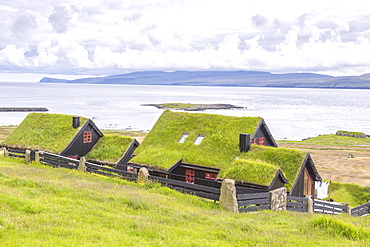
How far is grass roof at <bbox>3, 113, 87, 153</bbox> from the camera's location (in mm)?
36625

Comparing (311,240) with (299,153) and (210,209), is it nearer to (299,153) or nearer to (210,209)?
(210,209)

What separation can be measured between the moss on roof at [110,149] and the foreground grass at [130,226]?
20.5 m

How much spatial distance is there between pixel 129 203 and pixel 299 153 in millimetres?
16409

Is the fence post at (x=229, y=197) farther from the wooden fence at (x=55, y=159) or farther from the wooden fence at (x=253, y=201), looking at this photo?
the wooden fence at (x=55, y=159)

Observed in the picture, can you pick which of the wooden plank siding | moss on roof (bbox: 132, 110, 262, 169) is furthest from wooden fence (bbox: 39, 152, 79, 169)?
moss on roof (bbox: 132, 110, 262, 169)

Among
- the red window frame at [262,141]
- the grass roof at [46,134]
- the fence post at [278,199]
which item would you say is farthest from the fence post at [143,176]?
the grass roof at [46,134]

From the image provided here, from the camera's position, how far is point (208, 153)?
28.1 meters

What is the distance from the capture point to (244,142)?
1083 inches

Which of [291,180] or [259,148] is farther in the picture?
[259,148]

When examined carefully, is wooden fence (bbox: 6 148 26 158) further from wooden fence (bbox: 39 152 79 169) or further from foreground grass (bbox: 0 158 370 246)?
foreground grass (bbox: 0 158 370 246)

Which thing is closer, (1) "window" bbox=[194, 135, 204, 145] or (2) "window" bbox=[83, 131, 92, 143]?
(1) "window" bbox=[194, 135, 204, 145]

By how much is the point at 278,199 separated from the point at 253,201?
2.56 meters

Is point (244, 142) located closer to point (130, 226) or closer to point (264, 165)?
point (264, 165)

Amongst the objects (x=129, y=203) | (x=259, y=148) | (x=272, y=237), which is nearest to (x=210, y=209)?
(x=129, y=203)
